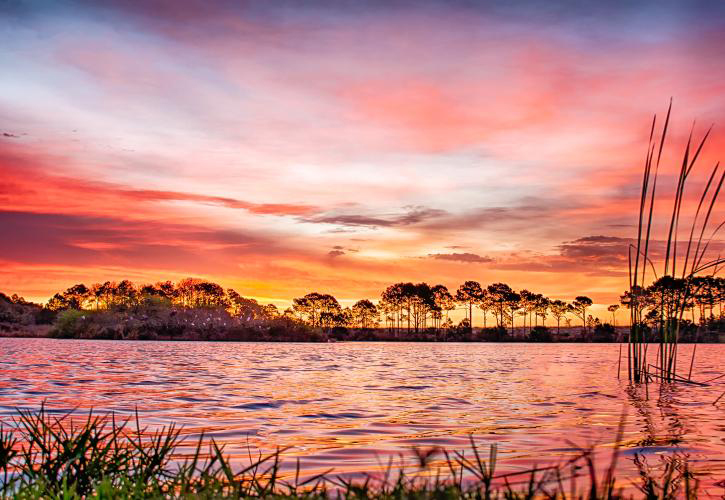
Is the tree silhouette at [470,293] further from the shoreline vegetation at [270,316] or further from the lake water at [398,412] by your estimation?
the lake water at [398,412]

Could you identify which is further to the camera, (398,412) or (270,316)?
(270,316)

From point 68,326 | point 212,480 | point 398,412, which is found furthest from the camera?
point 68,326

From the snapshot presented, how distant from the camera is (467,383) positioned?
15539mm

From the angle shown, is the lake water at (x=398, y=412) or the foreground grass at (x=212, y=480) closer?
the foreground grass at (x=212, y=480)

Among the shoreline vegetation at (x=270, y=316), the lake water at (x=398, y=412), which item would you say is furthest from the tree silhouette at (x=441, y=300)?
the lake water at (x=398, y=412)

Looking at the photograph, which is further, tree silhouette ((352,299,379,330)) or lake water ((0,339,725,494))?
tree silhouette ((352,299,379,330))

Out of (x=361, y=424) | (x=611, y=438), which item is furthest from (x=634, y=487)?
(x=361, y=424)

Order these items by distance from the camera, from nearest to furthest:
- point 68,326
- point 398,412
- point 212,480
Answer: point 212,480 < point 398,412 < point 68,326

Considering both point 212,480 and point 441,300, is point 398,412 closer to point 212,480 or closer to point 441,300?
point 212,480

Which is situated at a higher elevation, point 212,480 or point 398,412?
point 212,480

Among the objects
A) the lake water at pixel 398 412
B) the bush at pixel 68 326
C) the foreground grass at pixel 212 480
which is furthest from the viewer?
the bush at pixel 68 326

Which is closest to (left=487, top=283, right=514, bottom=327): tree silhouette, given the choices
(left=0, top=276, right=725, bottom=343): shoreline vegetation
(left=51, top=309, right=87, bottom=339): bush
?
(left=0, top=276, right=725, bottom=343): shoreline vegetation

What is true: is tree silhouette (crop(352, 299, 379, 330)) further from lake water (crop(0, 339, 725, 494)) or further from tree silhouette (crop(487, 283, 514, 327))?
lake water (crop(0, 339, 725, 494))

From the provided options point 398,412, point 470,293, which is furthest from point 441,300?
point 398,412
